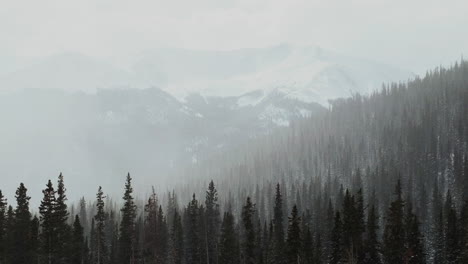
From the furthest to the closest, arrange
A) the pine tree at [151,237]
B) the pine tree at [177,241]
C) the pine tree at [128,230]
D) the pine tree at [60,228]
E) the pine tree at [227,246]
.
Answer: the pine tree at [177,241]
the pine tree at [128,230]
the pine tree at [227,246]
the pine tree at [151,237]
the pine tree at [60,228]

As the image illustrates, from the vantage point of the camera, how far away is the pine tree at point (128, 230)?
88.1m

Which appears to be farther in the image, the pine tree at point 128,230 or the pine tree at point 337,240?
the pine tree at point 128,230

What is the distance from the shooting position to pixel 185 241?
115 m

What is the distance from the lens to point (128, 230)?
294 ft

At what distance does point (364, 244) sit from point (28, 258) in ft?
152

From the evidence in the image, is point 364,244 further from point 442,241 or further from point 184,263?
point 184,263

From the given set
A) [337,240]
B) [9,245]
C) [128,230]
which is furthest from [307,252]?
[9,245]

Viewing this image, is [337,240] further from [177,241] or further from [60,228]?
[177,241]

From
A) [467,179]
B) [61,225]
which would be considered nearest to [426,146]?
[467,179]

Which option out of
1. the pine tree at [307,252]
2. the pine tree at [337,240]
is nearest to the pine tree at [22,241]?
the pine tree at [307,252]

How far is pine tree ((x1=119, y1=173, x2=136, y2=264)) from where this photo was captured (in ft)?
289

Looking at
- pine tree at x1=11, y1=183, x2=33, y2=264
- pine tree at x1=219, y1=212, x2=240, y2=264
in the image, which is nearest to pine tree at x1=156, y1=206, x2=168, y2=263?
pine tree at x1=219, y1=212, x2=240, y2=264

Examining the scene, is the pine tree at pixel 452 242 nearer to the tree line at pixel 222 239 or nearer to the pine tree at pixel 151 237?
the tree line at pixel 222 239

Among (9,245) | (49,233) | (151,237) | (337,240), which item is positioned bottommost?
(337,240)
